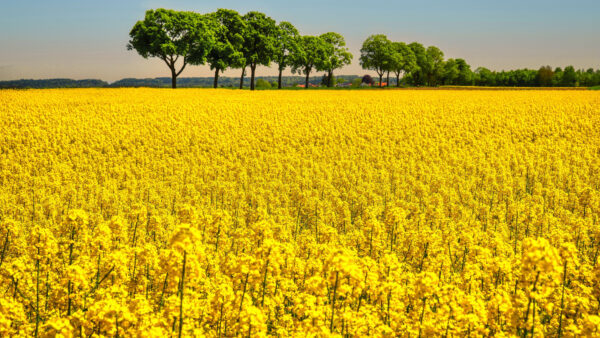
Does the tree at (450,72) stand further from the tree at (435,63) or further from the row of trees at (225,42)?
the row of trees at (225,42)

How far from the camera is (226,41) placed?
227 feet

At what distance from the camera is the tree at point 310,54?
3364 inches

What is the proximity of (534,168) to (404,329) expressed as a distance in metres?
16.4

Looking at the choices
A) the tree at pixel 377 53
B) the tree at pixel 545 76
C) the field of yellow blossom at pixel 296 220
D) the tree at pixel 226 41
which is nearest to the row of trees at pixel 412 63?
the tree at pixel 377 53

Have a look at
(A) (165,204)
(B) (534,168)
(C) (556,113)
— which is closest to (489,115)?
(C) (556,113)

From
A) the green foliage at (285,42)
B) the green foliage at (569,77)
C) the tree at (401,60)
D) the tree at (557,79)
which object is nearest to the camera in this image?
the green foliage at (285,42)

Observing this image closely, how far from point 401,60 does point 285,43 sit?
36931 mm

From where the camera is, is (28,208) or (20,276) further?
(28,208)

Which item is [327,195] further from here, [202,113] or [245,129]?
[202,113]

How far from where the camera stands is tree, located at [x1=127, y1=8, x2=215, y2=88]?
62062mm

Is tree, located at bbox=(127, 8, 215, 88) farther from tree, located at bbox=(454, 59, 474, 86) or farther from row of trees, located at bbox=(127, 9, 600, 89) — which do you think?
tree, located at bbox=(454, 59, 474, 86)

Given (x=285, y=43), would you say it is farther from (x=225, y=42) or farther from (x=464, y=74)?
(x=464, y=74)

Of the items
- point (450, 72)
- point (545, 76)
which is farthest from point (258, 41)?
point (545, 76)

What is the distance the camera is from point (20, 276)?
278 inches
